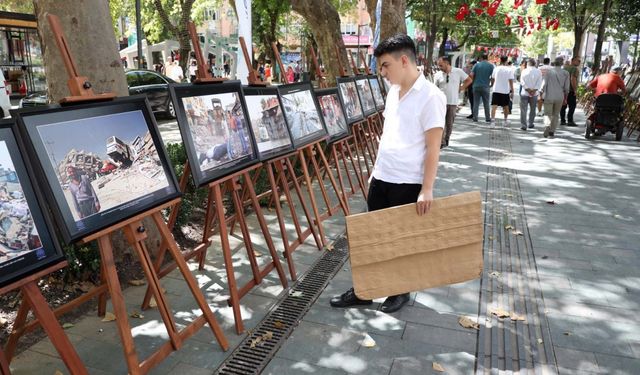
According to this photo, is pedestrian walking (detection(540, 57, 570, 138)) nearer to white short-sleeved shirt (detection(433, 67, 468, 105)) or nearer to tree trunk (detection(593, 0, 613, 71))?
white short-sleeved shirt (detection(433, 67, 468, 105))

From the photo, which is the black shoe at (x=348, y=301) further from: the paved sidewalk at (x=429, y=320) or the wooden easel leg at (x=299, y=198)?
the wooden easel leg at (x=299, y=198)

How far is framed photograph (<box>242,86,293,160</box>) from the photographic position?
4.01m

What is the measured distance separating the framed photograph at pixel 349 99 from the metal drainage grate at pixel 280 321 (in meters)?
2.22

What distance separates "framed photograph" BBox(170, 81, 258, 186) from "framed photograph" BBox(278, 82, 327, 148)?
2.92ft

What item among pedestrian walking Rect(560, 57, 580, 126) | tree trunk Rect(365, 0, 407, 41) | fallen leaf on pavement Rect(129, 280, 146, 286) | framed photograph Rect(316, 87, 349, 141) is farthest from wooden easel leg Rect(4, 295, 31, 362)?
pedestrian walking Rect(560, 57, 580, 126)

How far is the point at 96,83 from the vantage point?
3.91 meters

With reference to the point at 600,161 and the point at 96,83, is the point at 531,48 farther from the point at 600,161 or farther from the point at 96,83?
the point at 96,83

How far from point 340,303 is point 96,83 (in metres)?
2.55

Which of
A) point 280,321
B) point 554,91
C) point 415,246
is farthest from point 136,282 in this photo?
point 554,91

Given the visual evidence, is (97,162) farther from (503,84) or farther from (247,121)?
(503,84)

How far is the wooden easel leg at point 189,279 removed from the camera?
2.84 m

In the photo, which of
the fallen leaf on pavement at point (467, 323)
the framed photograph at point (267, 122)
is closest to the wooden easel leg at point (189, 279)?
the framed photograph at point (267, 122)

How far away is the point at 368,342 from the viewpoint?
10.8 feet

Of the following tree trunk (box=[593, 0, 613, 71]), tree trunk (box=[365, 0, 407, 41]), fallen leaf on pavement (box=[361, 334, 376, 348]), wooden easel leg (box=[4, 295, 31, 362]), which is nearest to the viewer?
wooden easel leg (box=[4, 295, 31, 362])
